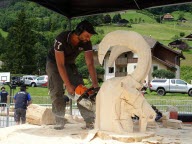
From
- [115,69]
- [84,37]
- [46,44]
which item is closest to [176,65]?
[115,69]

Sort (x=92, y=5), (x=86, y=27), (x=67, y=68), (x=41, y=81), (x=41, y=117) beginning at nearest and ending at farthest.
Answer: (x=86, y=27)
(x=67, y=68)
(x=41, y=117)
(x=92, y=5)
(x=41, y=81)

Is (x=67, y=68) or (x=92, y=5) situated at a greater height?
(x=92, y=5)

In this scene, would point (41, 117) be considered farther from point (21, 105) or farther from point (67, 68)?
point (21, 105)

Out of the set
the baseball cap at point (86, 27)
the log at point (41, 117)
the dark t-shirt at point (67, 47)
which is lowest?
the log at point (41, 117)

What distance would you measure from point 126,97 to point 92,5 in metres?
4.91

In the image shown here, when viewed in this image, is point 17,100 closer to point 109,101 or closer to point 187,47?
point 109,101

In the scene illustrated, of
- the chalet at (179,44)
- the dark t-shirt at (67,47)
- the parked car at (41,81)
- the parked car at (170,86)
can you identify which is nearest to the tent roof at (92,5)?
the dark t-shirt at (67,47)

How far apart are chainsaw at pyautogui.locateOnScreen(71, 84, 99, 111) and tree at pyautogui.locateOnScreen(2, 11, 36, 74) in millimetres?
55312

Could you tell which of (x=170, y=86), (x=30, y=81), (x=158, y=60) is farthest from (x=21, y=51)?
(x=170, y=86)

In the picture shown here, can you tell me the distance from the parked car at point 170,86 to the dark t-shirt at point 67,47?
25830mm

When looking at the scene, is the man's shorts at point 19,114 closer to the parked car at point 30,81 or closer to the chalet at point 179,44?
the parked car at point 30,81

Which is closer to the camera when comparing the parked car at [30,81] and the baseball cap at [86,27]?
the baseball cap at [86,27]

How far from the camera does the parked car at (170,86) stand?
3256 cm

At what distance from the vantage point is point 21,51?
215ft
